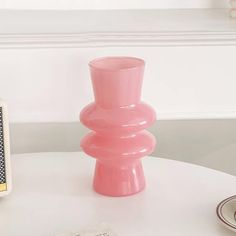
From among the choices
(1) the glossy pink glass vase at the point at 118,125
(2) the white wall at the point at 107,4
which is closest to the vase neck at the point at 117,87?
(1) the glossy pink glass vase at the point at 118,125

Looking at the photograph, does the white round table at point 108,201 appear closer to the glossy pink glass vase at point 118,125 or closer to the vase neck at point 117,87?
the glossy pink glass vase at point 118,125

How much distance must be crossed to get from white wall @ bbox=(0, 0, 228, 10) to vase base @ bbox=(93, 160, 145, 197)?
1.74 feet

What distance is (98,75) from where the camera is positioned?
2.70ft

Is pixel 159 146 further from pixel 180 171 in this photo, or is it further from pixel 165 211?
pixel 165 211

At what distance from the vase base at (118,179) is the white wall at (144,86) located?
0.26 m

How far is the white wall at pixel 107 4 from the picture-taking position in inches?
50.3

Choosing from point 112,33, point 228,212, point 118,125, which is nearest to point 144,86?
point 112,33

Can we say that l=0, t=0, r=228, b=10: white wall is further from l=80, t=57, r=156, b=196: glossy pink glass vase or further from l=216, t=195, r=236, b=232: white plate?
l=216, t=195, r=236, b=232: white plate

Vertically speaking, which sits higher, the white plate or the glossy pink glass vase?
the glossy pink glass vase

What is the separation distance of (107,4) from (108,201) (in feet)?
1.96

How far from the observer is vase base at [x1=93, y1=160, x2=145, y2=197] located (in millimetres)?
870

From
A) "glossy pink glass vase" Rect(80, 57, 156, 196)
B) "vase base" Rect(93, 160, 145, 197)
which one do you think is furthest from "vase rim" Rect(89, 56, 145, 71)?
"vase base" Rect(93, 160, 145, 197)

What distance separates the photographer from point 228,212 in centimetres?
79

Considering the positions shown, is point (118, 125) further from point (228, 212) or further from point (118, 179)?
point (228, 212)
